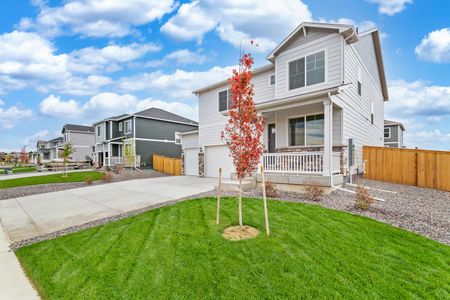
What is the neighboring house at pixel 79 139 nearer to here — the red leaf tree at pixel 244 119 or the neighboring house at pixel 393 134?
the red leaf tree at pixel 244 119

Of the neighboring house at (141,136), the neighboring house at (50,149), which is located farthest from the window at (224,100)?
the neighboring house at (50,149)

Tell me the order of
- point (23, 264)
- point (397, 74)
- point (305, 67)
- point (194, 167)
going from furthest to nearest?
point (194, 167), point (397, 74), point (305, 67), point (23, 264)

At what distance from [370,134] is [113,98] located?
23380mm

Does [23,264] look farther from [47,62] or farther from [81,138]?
[81,138]

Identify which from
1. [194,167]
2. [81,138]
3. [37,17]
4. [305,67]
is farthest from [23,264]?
[81,138]

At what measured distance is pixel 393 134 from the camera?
27.0 m

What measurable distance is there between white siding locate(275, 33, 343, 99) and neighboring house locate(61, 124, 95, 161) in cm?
3709

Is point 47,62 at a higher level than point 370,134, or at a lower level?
higher

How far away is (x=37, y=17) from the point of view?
35.5ft

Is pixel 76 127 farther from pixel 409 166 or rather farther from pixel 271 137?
pixel 409 166

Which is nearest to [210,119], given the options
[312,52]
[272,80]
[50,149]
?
[272,80]

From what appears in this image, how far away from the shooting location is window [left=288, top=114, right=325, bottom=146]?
32.5 ft

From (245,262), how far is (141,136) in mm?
22939

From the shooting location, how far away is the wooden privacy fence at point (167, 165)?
19186 millimetres
